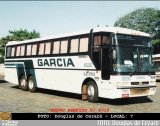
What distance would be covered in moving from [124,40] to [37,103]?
4853mm

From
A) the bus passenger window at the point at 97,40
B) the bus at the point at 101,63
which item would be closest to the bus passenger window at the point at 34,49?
the bus at the point at 101,63

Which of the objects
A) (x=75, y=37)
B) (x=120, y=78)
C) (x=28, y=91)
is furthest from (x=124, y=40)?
(x=28, y=91)

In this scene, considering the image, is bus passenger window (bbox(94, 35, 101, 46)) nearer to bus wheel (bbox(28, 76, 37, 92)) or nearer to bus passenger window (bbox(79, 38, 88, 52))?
bus passenger window (bbox(79, 38, 88, 52))

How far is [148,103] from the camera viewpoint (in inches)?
594

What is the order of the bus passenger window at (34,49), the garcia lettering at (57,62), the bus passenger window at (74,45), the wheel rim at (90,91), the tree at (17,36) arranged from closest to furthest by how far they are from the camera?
the wheel rim at (90,91) → the bus passenger window at (74,45) → the garcia lettering at (57,62) → the bus passenger window at (34,49) → the tree at (17,36)

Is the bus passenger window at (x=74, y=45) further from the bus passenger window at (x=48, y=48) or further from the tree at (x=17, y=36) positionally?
the tree at (x=17, y=36)

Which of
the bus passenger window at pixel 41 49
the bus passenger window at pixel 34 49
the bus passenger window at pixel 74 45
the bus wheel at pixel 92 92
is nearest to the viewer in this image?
the bus wheel at pixel 92 92

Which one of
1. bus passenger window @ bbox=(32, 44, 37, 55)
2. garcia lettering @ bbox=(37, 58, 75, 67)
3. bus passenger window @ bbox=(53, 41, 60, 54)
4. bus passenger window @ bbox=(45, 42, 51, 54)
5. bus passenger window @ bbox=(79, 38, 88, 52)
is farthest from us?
bus passenger window @ bbox=(32, 44, 37, 55)

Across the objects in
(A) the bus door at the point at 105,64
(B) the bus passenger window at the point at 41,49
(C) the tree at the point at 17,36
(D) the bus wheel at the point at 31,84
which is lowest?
(D) the bus wheel at the point at 31,84

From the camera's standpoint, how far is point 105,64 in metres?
14.1

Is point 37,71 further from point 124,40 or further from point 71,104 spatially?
point 124,40

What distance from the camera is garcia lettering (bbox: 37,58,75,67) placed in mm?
16736

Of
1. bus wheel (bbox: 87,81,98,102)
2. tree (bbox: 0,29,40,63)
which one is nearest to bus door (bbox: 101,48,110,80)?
bus wheel (bbox: 87,81,98,102)

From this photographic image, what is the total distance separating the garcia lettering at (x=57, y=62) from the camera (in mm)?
16736
